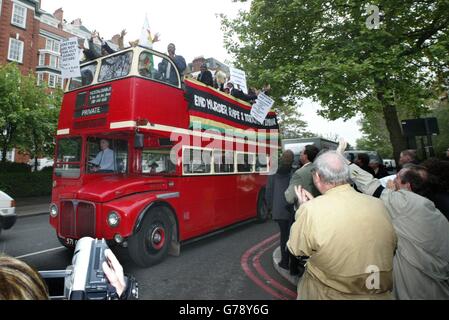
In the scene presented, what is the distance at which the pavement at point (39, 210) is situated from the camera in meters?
5.13

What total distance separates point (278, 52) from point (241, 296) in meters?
11.3

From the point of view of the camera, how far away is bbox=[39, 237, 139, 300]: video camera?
140 cm

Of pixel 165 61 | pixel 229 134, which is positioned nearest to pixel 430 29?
pixel 229 134

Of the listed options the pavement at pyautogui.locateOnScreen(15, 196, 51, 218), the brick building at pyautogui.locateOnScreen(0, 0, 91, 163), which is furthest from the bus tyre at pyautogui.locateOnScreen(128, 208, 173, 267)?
the brick building at pyautogui.locateOnScreen(0, 0, 91, 163)

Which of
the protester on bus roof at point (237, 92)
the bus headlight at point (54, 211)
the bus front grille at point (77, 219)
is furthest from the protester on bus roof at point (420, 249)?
the protester on bus roof at point (237, 92)

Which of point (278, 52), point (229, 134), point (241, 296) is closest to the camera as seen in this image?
point (241, 296)

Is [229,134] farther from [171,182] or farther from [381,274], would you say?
[381,274]

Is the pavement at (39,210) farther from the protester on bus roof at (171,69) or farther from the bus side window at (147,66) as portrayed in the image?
the bus side window at (147,66)

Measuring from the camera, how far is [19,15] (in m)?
28.0

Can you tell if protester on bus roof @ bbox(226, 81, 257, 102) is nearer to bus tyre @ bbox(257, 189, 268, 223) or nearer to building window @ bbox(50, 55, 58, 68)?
bus tyre @ bbox(257, 189, 268, 223)

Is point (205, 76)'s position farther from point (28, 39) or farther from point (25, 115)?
point (28, 39)

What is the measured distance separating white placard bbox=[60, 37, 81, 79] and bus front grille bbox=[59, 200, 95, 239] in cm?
279

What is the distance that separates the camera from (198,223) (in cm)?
677
